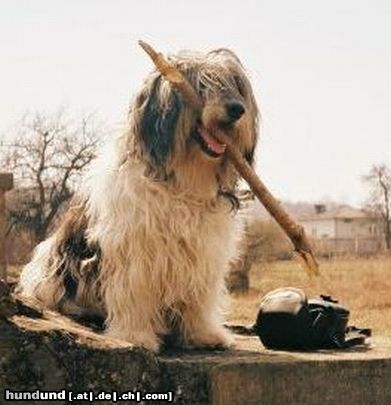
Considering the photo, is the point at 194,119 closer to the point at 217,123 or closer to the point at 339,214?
the point at 217,123

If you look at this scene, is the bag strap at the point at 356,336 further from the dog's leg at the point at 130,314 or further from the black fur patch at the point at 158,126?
the black fur patch at the point at 158,126

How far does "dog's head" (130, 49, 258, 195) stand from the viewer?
5.24 m

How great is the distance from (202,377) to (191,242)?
872 millimetres

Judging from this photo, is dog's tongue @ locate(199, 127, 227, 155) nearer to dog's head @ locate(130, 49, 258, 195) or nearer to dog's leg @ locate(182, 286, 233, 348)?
dog's head @ locate(130, 49, 258, 195)

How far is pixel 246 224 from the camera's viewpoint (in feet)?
20.6

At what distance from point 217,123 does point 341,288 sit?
857 inches

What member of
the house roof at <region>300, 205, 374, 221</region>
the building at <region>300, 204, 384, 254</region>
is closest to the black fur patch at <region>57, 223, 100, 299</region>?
the building at <region>300, 204, 384, 254</region>

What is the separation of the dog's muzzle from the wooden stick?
0.03m

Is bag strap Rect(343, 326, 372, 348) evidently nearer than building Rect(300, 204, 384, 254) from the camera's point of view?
Yes

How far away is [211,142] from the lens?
5.24 m

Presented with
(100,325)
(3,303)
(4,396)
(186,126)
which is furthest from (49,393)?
(186,126)

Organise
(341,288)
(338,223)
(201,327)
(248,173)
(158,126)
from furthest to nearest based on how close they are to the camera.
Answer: (338,223) → (341,288) → (201,327) → (248,173) → (158,126)

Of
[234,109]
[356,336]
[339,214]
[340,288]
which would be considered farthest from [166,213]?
[339,214]

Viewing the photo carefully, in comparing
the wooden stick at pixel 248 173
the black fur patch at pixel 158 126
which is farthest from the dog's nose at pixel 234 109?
the black fur patch at pixel 158 126
